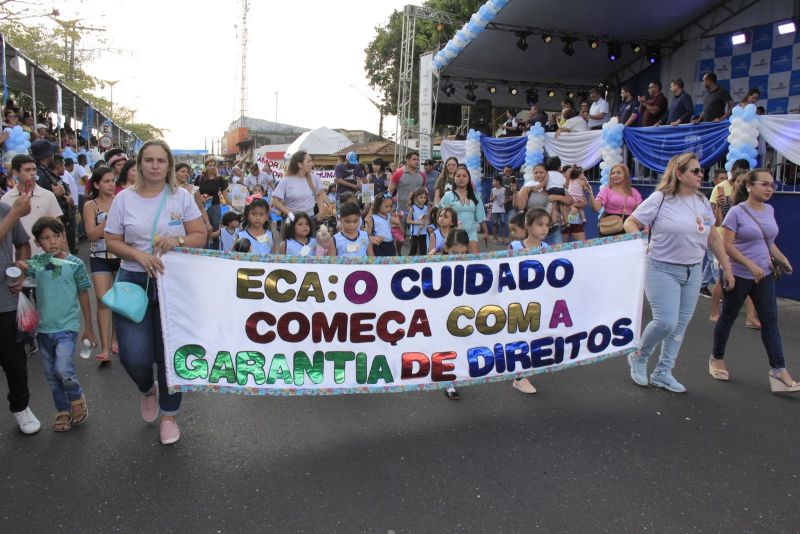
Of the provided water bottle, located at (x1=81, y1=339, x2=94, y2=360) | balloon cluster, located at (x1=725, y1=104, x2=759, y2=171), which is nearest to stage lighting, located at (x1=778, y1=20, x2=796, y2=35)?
balloon cluster, located at (x1=725, y1=104, x2=759, y2=171)

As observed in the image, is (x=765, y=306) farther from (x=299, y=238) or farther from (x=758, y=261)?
(x=299, y=238)

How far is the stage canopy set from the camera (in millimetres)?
15734

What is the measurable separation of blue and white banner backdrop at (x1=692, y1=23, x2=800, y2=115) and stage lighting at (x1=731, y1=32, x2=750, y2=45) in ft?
0.33

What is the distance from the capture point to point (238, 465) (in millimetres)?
3496

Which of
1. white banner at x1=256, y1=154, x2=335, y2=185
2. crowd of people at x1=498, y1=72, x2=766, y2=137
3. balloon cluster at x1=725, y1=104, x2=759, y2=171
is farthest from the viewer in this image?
white banner at x1=256, y1=154, x2=335, y2=185

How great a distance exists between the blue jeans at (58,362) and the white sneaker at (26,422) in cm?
17

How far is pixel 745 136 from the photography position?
8859 millimetres

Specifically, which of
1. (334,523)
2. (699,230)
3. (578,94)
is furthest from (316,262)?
(578,94)

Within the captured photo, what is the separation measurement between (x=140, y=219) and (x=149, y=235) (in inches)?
4.0

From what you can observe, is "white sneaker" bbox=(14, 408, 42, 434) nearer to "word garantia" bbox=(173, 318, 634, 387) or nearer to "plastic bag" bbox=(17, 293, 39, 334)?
"plastic bag" bbox=(17, 293, 39, 334)

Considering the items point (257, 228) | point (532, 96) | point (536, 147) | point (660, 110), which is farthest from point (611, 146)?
point (532, 96)

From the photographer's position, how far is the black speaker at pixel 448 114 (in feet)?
71.8

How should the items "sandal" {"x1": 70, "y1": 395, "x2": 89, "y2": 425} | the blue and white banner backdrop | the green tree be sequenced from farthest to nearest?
1. the green tree
2. the blue and white banner backdrop
3. "sandal" {"x1": 70, "y1": 395, "x2": 89, "y2": 425}

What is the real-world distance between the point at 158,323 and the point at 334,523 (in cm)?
160
